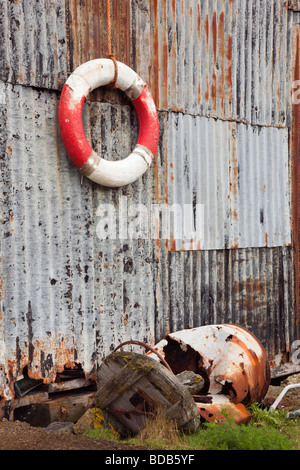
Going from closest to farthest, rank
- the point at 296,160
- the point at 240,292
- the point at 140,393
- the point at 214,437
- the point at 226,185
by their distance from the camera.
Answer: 1. the point at 214,437
2. the point at 140,393
3. the point at 226,185
4. the point at 240,292
5. the point at 296,160

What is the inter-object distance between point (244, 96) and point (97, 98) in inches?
78.0

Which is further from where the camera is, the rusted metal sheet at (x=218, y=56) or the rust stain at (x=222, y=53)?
the rust stain at (x=222, y=53)

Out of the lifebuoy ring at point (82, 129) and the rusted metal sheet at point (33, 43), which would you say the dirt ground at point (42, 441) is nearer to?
the lifebuoy ring at point (82, 129)

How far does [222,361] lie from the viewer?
4.71m

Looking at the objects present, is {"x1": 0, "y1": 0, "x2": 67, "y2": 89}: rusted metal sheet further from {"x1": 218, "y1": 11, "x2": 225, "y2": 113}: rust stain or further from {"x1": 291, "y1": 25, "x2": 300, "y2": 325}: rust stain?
{"x1": 291, "y1": 25, "x2": 300, "y2": 325}: rust stain

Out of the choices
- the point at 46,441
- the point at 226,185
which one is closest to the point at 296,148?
the point at 226,185

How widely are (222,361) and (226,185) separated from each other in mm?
2030

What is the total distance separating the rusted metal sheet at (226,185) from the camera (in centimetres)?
544

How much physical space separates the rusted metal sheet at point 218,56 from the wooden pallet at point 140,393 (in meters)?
2.60

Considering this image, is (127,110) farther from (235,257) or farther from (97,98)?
(235,257)

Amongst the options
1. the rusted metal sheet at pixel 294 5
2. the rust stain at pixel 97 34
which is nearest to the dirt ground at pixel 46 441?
the rust stain at pixel 97 34

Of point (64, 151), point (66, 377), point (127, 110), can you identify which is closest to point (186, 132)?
point (127, 110)

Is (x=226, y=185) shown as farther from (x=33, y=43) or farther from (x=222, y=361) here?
(x=33, y=43)

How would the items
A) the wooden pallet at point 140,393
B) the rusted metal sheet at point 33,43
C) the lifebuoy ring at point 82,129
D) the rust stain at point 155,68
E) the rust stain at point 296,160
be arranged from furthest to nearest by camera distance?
the rust stain at point 296,160 < the rust stain at point 155,68 < the lifebuoy ring at point 82,129 < the rusted metal sheet at point 33,43 < the wooden pallet at point 140,393
